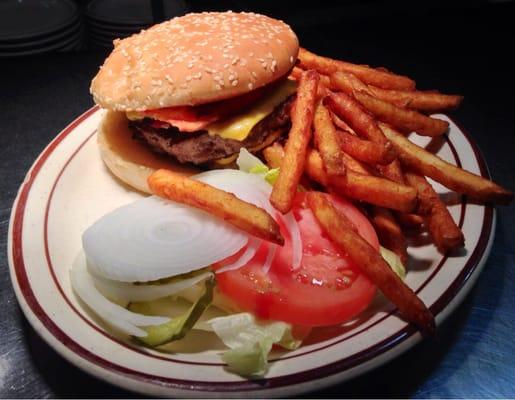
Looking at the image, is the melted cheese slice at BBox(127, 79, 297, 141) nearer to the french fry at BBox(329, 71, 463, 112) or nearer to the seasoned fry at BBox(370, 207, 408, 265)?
the french fry at BBox(329, 71, 463, 112)

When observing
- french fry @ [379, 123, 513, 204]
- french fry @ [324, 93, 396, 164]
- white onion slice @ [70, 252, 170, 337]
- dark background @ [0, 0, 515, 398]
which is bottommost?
dark background @ [0, 0, 515, 398]

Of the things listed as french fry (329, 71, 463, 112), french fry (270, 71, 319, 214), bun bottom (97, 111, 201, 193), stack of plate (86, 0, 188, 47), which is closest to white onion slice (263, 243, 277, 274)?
french fry (270, 71, 319, 214)

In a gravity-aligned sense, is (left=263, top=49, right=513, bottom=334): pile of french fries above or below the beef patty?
above

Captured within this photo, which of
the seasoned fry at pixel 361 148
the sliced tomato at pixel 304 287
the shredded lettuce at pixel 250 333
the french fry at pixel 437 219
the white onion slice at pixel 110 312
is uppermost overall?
the seasoned fry at pixel 361 148

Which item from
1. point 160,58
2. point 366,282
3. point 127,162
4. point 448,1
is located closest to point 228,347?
point 366,282

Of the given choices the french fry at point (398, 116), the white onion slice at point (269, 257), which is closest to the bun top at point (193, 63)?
the french fry at point (398, 116)

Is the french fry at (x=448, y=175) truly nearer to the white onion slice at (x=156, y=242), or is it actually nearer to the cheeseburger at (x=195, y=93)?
the cheeseburger at (x=195, y=93)

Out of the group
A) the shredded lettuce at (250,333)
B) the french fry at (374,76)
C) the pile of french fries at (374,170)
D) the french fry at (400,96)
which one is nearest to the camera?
the shredded lettuce at (250,333)

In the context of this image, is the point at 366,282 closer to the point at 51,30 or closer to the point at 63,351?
the point at 63,351
